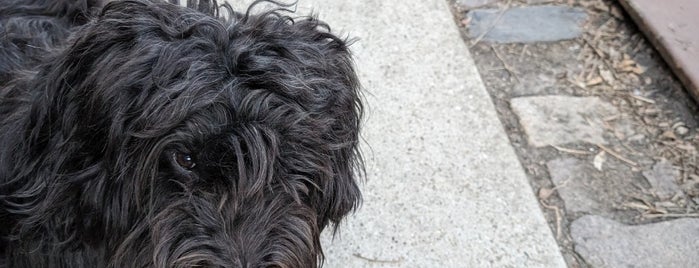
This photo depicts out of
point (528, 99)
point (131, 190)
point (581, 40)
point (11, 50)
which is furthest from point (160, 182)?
point (581, 40)

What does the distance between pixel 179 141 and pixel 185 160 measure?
0.21 ft

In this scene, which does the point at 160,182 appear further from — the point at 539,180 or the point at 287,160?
the point at 539,180

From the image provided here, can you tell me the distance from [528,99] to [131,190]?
94.4 inches

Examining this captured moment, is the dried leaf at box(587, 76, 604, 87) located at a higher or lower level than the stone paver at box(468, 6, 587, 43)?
lower

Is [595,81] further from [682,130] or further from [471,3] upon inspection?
[471,3]

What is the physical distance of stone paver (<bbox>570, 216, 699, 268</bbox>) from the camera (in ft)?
10.2

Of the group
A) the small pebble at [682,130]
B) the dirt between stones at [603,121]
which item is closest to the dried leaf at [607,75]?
the dirt between stones at [603,121]

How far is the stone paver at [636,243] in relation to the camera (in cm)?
312

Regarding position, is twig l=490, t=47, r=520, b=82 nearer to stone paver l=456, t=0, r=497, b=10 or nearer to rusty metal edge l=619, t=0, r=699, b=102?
stone paver l=456, t=0, r=497, b=10

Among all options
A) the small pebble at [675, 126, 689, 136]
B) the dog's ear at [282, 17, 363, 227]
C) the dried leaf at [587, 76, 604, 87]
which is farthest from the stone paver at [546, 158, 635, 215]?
the dog's ear at [282, 17, 363, 227]

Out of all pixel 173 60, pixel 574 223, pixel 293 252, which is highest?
pixel 173 60

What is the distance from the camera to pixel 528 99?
150 inches

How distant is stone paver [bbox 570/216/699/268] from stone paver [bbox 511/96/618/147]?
19.3 inches

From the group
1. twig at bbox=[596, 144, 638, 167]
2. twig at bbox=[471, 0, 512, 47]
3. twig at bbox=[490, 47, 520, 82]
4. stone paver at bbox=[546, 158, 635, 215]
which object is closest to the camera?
stone paver at bbox=[546, 158, 635, 215]
